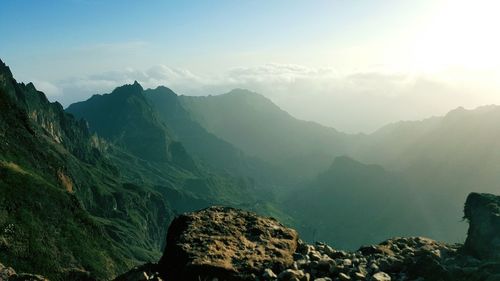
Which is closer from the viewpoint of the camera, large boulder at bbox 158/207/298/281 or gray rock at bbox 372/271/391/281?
gray rock at bbox 372/271/391/281

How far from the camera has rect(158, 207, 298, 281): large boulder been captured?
1894 centimetres

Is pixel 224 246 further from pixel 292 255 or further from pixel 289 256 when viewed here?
pixel 292 255

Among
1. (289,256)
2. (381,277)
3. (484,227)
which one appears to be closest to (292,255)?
(289,256)

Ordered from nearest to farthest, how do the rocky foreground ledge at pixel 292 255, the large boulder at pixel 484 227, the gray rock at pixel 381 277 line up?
the gray rock at pixel 381 277
the rocky foreground ledge at pixel 292 255
the large boulder at pixel 484 227

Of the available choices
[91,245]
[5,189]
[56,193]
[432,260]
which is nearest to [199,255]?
[432,260]

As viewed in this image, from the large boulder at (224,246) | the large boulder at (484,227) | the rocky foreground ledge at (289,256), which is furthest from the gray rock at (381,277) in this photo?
the large boulder at (484,227)

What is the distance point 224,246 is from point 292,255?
326cm

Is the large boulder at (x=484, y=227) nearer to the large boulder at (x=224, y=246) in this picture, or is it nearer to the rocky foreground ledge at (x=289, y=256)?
the rocky foreground ledge at (x=289, y=256)

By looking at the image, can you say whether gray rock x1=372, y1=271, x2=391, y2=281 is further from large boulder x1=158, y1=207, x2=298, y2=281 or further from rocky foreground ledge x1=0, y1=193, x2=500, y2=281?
large boulder x1=158, y1=207, x2=298, y2=281

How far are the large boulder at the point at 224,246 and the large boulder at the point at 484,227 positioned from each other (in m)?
8.50

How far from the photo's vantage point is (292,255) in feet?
70.1

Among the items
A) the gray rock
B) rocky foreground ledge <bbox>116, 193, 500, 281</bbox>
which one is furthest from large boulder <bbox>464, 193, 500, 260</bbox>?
the gray rock

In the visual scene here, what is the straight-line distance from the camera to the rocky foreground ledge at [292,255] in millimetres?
18812

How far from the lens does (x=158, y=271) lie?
20.5 m
